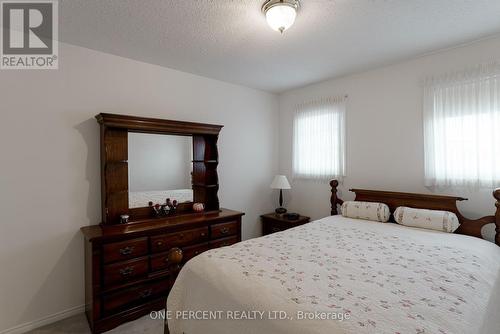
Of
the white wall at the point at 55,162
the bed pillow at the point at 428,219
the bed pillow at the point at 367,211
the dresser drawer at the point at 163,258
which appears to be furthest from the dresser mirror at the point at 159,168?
the bed pillow at the point at 428,219

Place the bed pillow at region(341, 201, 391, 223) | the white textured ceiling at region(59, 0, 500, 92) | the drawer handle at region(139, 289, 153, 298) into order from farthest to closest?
the bed pillow at region(341, 201, 391, 223) → the drawer handle at region(139, 289, 153, 298) → the white textured ceiling at region(59, 0, 500, 92)

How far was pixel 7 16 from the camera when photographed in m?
1.90

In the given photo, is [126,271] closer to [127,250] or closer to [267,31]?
[127,250]

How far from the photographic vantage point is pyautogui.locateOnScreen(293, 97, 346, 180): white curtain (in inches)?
133

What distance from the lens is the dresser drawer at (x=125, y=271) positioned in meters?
2.11

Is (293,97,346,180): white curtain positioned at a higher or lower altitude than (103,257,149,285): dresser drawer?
higher

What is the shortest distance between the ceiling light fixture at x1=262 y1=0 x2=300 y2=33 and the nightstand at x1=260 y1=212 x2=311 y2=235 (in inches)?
97.9

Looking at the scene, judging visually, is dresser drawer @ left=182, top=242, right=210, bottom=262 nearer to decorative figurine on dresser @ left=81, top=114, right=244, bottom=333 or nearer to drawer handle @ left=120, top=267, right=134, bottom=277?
decorative figurine on dresser @ left=81, top=114, right=244, bottom=333

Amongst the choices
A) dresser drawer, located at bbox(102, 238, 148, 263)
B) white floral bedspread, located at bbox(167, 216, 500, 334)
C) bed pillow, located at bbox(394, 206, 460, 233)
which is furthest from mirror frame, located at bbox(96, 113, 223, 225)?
bed pillow, located at bbox(394, 206, 460, 233)

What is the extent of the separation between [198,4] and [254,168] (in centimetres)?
244

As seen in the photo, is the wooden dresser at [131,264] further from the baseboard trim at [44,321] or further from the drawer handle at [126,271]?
the baseboard trim at [44,321]

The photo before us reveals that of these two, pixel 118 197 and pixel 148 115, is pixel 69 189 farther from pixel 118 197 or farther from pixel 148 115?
pixel 148 115

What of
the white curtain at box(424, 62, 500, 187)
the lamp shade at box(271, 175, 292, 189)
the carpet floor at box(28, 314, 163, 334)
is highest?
the white curtain at box(424, 62, 500, 187)

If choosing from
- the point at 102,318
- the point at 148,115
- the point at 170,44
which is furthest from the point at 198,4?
the point at 102,318
